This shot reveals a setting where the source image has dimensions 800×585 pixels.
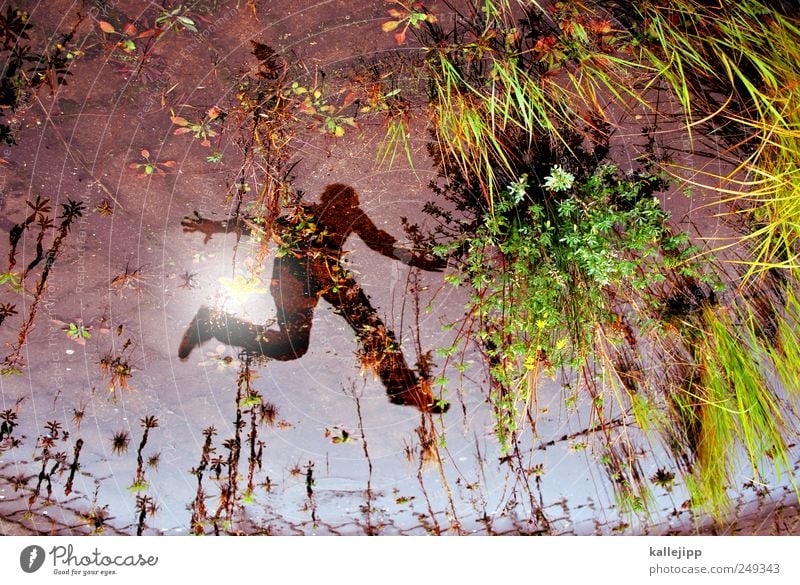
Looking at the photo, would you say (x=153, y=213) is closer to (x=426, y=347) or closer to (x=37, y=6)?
(x=37, y=6)

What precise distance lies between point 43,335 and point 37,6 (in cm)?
144

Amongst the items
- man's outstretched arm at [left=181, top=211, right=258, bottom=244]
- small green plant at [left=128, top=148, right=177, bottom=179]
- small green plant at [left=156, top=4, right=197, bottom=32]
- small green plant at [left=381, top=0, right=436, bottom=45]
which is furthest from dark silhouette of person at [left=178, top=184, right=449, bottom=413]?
small green plant at [left=156, top=4, right=197, bottom=32]

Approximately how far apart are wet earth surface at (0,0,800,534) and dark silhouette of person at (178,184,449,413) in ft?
0.15

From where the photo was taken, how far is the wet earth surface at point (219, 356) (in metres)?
2.00

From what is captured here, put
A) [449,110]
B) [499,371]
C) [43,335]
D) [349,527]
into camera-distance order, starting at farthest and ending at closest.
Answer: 1. [349,527]
2. [43,335]
3. [499,371]
4. [449,110]

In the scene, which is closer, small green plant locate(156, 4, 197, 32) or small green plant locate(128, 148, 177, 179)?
small green plant locate(156, 4, 197, 32)

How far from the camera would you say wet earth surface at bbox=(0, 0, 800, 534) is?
6.56 feet

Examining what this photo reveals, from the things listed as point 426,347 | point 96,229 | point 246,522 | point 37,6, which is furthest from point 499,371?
point 37,6

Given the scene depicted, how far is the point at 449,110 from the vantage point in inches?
75.0

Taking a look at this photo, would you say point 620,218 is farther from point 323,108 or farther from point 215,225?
point 215,225
